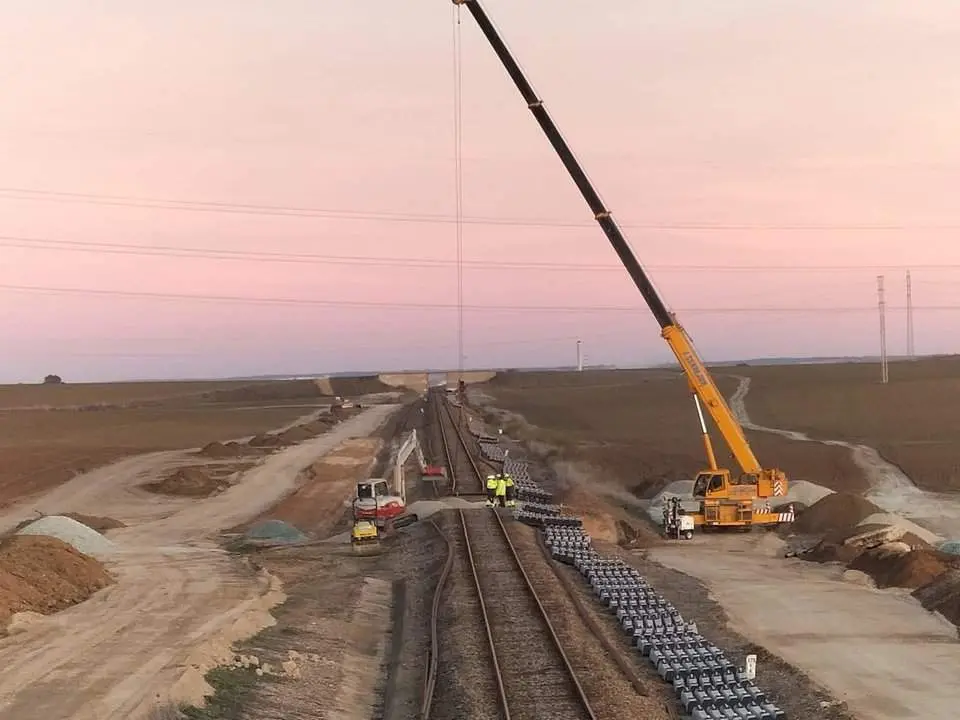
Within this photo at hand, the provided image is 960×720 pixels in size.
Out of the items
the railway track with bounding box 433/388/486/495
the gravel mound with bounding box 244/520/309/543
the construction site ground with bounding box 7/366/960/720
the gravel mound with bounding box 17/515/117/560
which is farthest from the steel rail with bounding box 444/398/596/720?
the gravel mound with bounding box 17/515/117/560

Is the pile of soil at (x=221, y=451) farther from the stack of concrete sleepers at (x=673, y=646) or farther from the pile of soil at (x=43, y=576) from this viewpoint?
the stack of concrete sleepers at (x=673, y=646)

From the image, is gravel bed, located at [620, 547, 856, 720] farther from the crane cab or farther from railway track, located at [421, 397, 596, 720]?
the crane cab

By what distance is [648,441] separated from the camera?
Answer: 7525 centimetres

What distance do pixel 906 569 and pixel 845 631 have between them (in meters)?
6.47

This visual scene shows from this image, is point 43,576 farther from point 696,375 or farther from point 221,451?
point 221,451

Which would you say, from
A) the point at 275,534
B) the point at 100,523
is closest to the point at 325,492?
the point at 100,523

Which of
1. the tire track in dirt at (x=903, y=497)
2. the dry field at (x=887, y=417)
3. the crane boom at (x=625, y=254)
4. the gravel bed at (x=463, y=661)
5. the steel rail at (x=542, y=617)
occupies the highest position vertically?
the crane boom at (x=625, y=254)

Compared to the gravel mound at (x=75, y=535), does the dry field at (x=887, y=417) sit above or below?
above

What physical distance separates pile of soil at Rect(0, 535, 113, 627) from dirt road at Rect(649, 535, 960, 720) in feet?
54.7

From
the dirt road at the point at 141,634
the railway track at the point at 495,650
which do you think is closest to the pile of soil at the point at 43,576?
the dirt road at the point at 141,634

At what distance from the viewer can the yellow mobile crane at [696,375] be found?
3547 centimetres

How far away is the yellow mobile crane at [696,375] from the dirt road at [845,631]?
440cm

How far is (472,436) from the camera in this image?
8338 cm

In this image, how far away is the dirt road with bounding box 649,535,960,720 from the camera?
17.2 m
